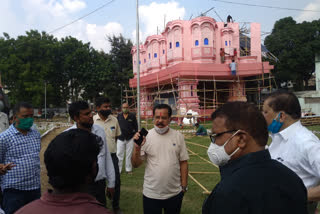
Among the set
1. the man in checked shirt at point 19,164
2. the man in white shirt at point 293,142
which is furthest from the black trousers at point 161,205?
the man in checked shirt at point 19,164

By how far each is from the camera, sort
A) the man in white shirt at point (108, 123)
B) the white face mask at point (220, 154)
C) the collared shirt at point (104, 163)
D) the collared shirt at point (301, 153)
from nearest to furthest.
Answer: the white face mask at point (220, 154)
the collared shirt at point (301, 153)
the collared shirt at point (104, 163)
the man in white shirt at point (108, 123)

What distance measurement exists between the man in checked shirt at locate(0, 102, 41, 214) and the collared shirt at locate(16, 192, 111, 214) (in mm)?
1831

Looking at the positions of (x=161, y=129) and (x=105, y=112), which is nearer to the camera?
(x=161, y=129)

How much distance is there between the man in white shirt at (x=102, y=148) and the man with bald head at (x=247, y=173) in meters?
1.93

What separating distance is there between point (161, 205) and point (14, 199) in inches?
65.0

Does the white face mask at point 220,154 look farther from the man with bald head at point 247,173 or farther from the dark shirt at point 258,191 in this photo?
the dark shirt at point 258,191

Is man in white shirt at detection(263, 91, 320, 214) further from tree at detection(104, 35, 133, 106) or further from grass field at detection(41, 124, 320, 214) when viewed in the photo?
tree at detection(104, 35, 133, 106)

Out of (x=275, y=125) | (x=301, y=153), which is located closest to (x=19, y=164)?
(x=275, y=125)

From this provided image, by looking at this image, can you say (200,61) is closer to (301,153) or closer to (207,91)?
(207,91)

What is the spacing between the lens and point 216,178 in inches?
232

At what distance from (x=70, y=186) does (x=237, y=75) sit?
Answer: 19963 mm

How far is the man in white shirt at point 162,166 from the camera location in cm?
276

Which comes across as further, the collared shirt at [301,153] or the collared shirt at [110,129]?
the collared shirt at [110,129]

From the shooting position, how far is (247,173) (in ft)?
4.09
